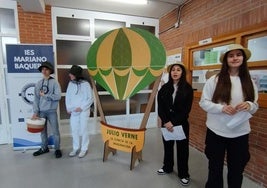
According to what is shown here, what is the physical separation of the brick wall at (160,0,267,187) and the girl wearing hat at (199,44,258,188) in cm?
76

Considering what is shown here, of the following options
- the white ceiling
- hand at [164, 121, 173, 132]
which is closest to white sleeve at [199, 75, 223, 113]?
hand at [164, 121, 173, 132]

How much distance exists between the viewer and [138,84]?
109 inches

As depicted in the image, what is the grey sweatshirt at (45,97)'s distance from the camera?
2.99 meters

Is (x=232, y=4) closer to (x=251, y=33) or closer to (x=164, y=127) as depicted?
(x=251, y=33)

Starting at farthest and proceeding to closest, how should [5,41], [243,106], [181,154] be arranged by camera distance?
[5,41]
[181,154]
[243,106]

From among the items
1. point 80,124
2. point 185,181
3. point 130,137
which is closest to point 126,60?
point 130,137

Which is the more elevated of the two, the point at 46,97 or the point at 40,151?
the point at 46,97

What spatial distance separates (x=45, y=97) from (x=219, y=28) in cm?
292

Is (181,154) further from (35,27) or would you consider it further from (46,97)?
(35,27)

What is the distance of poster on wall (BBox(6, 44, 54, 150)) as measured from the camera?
3.14 metres

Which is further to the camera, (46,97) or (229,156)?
(46,97)

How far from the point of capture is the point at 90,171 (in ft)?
8.66

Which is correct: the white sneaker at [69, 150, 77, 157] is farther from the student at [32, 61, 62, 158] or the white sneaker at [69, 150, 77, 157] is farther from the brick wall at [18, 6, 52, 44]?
the brick wall at [18, 6, 52, 44]

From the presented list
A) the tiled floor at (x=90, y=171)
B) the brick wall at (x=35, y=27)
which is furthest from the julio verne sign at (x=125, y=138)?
the brick wall at (x=35, y=27)
